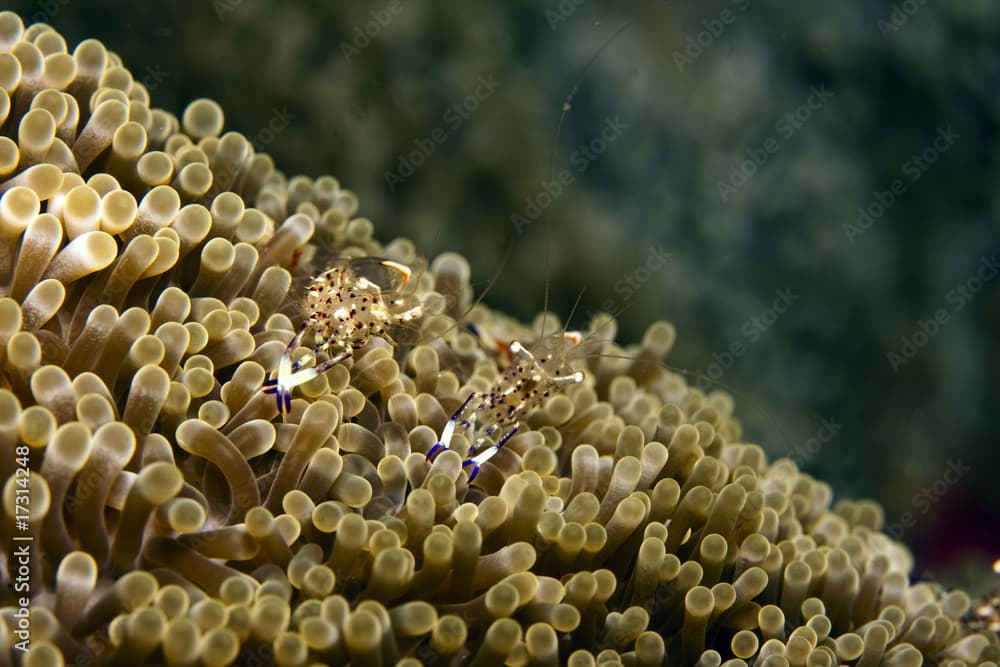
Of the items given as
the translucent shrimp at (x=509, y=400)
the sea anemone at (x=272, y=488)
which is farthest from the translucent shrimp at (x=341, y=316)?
the translucent shrimp at (x=509, y=400)

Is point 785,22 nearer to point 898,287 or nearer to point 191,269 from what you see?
point 898,287

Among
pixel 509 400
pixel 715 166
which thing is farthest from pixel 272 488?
pixel 715 166

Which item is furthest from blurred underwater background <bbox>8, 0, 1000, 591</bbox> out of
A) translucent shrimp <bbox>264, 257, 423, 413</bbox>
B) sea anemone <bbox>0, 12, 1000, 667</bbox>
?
translucent shrimp <bbox>264, 257, 423, 413</bbox>

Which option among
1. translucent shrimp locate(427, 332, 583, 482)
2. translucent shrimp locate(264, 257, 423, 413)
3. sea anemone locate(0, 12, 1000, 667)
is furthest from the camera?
translucent shrimp locate(427, 332, 583, 482)

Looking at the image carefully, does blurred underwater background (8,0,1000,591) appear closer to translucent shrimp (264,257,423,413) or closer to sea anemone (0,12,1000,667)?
sea anemone (0,12,1000,667)

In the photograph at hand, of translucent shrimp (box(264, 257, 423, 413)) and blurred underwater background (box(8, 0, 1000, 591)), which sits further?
blurred underwater background (box(8, 0, 1000, 591))

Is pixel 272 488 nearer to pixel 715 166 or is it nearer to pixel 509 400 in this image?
pixel 509 400

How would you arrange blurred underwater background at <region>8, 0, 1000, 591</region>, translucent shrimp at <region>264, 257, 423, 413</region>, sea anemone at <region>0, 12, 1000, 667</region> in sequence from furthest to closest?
blurred underwater background at <region>8, 0, 1000, 591</region>, translucent shrimp at <region>264, 257, 423, 413</region>, sea anemone at <region>0, 12, 1000, 667</region>
